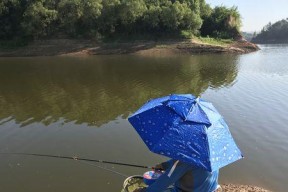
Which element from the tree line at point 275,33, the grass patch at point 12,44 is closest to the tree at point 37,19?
the grass patch at point 12,44

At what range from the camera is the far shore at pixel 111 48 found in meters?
49.1

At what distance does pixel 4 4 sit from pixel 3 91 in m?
37.7

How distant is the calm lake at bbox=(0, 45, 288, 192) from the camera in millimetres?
10031

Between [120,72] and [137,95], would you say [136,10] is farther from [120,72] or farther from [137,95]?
[137,95]

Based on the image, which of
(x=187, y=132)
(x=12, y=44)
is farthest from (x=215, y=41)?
(x=187, y=132)

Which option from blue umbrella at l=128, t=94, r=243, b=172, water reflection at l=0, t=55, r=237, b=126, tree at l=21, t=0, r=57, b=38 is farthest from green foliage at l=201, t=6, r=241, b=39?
blue umbrella at l=128, t=94, r=243, b=172

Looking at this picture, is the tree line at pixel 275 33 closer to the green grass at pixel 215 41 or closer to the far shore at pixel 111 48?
the green grass at pixel 215 41

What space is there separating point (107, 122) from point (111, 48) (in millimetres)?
37451

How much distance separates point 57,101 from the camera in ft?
63.8

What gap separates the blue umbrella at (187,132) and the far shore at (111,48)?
4449 cm

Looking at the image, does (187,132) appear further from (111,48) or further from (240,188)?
(111,48)

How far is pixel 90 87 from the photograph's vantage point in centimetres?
2366

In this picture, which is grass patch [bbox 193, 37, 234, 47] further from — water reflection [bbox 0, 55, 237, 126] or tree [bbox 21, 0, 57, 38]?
tree [bbox 21, 0, 57, 38]

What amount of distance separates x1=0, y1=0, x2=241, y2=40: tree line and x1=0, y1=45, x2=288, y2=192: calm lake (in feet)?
78.9
